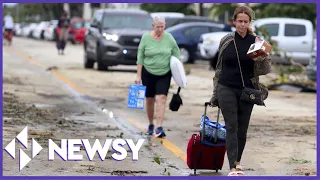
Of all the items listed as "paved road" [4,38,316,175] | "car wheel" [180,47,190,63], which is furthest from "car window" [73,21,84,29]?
"paved road" [4,38,316,175]

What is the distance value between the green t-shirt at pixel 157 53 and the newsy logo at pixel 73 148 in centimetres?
92

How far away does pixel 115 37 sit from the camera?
24594 millimetres

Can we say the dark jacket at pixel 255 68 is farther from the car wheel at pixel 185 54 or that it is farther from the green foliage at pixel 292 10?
the green foliage at pixel 292 10

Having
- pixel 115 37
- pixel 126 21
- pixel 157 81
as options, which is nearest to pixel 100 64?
pixel 115 37

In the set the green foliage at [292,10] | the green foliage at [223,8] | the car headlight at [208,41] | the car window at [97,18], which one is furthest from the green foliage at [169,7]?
the car window at [97,18]

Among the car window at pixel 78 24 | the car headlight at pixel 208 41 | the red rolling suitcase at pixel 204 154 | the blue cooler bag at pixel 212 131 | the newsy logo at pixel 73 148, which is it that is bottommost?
the car window at pixel 78 24

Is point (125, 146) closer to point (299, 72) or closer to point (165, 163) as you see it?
point (165, 163)

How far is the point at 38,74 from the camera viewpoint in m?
23.9

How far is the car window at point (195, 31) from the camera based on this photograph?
3014cm

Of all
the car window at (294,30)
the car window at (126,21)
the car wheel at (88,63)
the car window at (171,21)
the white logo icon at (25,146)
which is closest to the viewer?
the white logo icon at (25,146)

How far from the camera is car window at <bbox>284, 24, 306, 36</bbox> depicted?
29.3 metres

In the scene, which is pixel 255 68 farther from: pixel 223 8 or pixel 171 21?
pixel 223 8

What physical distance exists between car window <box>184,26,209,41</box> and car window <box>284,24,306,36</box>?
2648 mm

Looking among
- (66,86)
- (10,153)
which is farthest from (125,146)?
(66,86)
